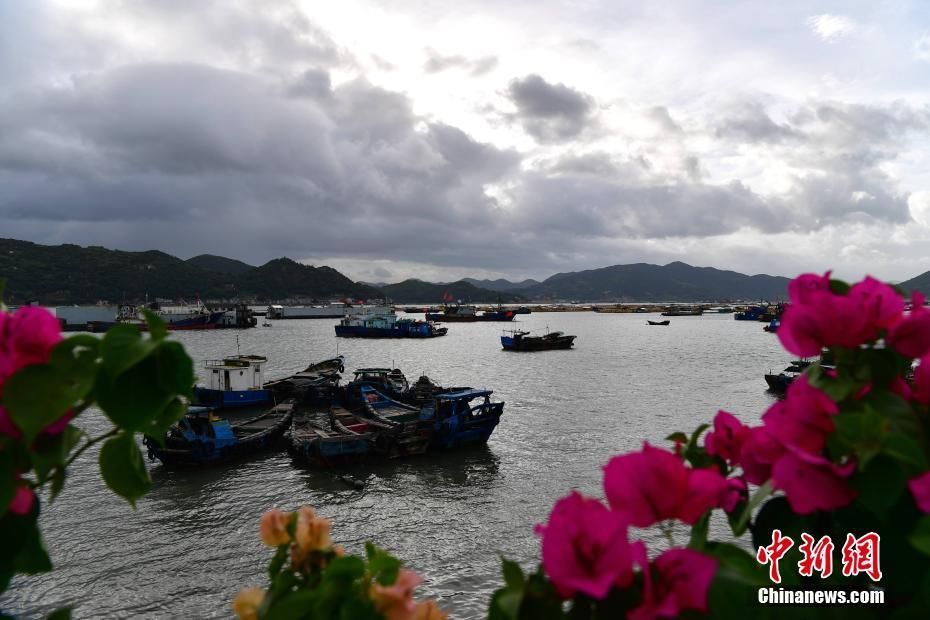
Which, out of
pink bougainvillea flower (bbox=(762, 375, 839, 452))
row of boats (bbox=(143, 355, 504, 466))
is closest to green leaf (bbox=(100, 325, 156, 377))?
pink bougainvillea flower (bbox=(762, 375, 839, 452))

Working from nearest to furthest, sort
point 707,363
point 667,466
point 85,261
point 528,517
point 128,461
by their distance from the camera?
point 667,466, point 128,461, point 528,517, point 707,363, point 85,261

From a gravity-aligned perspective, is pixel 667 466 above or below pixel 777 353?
above

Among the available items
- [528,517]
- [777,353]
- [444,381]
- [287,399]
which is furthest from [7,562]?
[777,353]

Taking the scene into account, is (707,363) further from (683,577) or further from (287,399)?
(683,577)

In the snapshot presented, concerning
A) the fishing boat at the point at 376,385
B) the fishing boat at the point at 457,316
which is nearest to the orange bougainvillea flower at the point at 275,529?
the fishing boat at the point at 376,385

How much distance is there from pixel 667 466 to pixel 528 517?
16.7 meters

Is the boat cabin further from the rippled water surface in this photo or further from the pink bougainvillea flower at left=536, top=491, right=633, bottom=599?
the pink bougainvillea flower at left=536, top=491, right=633, bottom=599

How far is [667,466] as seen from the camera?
108cm

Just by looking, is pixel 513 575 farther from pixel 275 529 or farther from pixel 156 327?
pixel 156 327

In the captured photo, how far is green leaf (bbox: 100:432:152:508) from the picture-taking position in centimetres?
125

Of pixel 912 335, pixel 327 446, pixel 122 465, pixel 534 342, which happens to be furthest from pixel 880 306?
pixel 534 342

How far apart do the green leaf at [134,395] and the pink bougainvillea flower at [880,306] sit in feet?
5.03

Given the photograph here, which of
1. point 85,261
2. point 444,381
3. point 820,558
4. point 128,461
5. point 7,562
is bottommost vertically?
point 444,381

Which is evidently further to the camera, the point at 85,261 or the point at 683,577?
the point at 85,261
